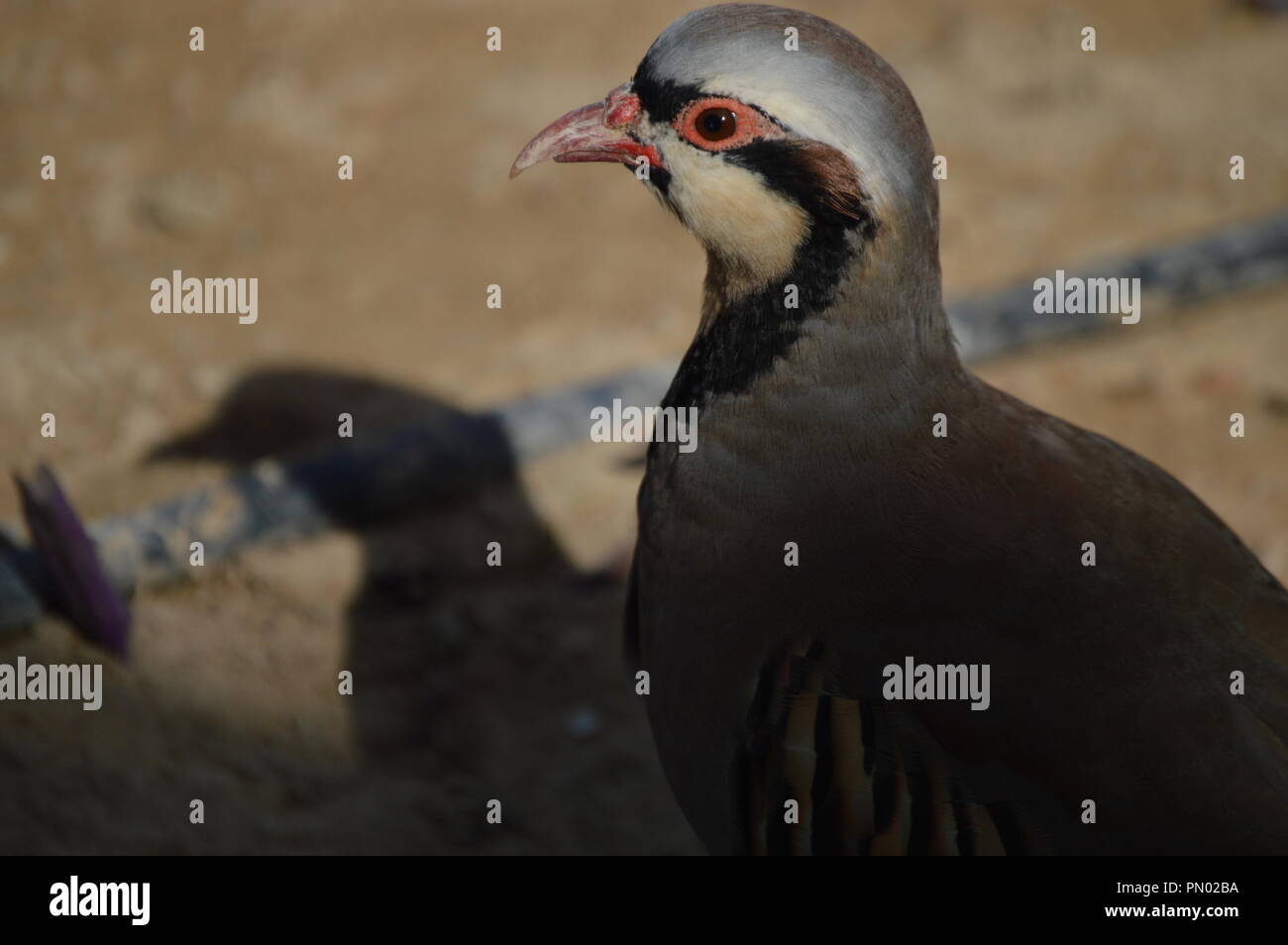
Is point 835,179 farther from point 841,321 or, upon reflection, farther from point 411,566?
point 411,566

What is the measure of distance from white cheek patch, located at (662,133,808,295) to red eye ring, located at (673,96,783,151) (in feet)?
0.09

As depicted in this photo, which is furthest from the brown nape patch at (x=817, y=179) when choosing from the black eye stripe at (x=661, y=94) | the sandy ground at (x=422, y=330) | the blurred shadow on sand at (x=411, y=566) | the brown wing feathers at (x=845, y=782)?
the blurred shadow on sand at (x=411, y=566)

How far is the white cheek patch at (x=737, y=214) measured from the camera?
9.07 ft

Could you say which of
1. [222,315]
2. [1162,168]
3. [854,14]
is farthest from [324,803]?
[854,14]

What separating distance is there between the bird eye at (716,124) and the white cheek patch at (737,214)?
40mm

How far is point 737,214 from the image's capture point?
2816 millimetres

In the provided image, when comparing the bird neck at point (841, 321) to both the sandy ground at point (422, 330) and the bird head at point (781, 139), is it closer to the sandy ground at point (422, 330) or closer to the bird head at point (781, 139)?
the bird head at point (781, 139)

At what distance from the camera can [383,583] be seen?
4348 mm

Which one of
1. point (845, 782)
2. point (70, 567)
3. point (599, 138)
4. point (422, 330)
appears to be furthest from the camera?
point (422, 330)

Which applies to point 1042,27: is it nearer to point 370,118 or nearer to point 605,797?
point 370,118

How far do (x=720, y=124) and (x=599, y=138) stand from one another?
0.32m

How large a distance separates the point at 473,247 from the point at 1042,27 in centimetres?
353

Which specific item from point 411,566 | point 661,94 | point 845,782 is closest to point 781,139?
point 661,94

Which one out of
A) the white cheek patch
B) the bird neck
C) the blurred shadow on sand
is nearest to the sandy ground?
the blurred shadow on sand
